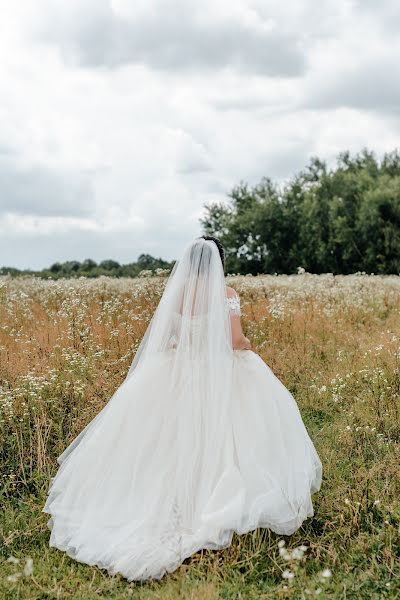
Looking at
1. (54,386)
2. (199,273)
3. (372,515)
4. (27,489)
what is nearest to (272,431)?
(372,515)

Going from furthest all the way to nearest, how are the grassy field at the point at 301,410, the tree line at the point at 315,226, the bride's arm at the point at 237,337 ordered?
the tree line at the point at 315,226 < the bride's arm at the point at 237,337 < the grassy field at the point at 301,410

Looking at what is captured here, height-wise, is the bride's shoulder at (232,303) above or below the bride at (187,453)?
above

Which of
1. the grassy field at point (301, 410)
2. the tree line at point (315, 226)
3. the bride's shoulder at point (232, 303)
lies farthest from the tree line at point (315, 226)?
the bride's shoulder at point (232, 303)

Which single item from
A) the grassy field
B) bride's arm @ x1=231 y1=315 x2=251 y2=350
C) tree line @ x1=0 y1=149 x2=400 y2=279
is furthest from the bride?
tree line @ x1=0 y1=149 x2=400 y2=279

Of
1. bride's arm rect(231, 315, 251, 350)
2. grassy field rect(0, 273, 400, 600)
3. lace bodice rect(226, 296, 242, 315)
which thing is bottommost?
grassy field rect(0, 273, 400, 600)

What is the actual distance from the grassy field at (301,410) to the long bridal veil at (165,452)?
0.21 m

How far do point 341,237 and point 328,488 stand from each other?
3481 centimetres

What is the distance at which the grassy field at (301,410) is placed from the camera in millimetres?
4672

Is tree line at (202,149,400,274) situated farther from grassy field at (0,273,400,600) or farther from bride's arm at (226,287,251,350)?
bride's arm at (226,287,251,350)

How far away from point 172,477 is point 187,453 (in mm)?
227

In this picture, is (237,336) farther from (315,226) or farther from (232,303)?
(315,226)

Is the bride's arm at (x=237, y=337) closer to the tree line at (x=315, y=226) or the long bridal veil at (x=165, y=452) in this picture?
the long bridal veil at (x=165, y=452)

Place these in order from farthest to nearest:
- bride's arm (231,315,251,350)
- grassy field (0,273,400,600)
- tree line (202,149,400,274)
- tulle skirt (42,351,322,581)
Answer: tree line (202,149,400,274)
bride's arm (231,315,251,350)
tulle skirt (42,351,322,581)
grassy field (0,273,400,600)

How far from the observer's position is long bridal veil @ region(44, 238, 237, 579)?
16.2 ft
